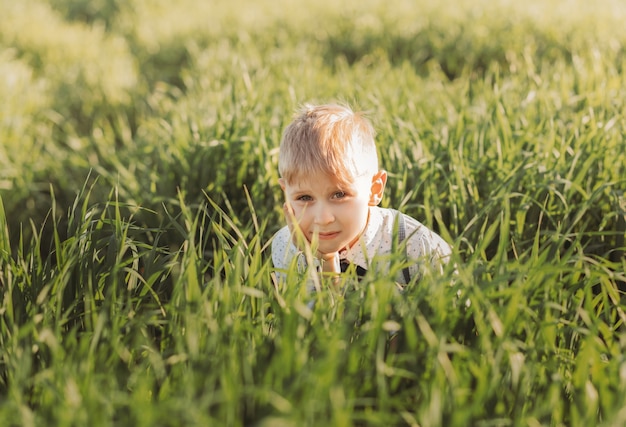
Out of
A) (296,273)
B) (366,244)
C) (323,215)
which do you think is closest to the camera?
(296,273)

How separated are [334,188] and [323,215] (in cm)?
9

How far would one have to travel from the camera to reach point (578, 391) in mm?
1530

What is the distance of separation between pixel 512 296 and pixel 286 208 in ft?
2.56

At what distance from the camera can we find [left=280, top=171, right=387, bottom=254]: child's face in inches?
85.6

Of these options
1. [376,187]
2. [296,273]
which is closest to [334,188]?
[376,187]

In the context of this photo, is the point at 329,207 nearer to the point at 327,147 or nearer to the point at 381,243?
the point at 327,147

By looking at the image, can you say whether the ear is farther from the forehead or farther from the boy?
the forehead

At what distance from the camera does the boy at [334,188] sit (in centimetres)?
217

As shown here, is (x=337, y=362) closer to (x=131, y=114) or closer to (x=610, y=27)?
(x=131, y=114)

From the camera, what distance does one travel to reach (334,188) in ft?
7.18

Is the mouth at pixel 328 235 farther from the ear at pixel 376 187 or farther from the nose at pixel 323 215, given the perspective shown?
the ear at pixel 376 187

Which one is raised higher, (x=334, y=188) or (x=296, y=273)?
(x=334, y=188)

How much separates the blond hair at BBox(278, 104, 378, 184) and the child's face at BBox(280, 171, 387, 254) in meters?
0.02

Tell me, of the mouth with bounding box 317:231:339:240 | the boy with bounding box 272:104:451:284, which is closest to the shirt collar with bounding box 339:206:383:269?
the boy with bounding box 272:104:451:284
